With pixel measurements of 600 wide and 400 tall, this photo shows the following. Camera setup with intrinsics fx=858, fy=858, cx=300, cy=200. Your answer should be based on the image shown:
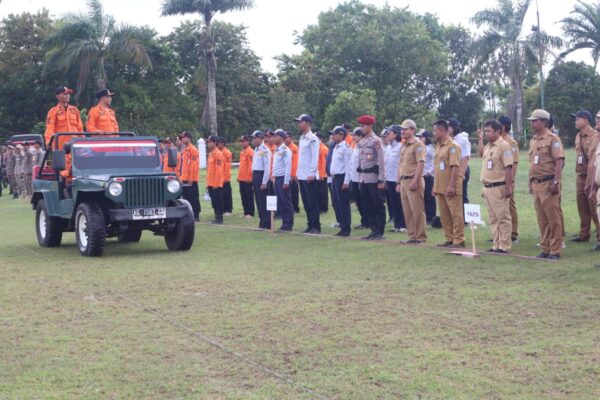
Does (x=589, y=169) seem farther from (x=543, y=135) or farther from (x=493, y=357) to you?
(x=493, y=357)

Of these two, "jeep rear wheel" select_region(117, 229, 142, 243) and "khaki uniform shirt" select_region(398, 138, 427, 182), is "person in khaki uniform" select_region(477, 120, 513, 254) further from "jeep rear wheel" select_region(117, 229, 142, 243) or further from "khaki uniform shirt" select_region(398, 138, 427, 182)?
"jeep rear wheel" select_region(117, 229, 142, 243)

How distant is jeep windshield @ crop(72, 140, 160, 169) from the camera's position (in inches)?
537

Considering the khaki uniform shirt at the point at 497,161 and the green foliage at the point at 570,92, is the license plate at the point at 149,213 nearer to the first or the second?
the khaki uniform shirt at the point at 497,161

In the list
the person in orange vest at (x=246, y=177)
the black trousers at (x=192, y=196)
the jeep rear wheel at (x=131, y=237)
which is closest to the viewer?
the jeep rear wheel at (x=131, y=237)

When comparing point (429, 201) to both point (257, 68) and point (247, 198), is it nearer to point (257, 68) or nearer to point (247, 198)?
point (247, 198)

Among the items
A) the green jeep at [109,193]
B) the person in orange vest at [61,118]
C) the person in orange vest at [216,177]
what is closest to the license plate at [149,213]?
the green jeep at [109,193]

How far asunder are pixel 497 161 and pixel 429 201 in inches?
193

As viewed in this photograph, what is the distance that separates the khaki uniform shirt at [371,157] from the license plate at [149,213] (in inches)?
137

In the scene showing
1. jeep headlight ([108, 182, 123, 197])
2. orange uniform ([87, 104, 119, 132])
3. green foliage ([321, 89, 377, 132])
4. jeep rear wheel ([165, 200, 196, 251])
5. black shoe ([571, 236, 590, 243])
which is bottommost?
black shoe ([571, 236, 590, 243])

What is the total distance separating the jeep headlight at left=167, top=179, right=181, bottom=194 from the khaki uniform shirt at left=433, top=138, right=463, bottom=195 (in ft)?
13.0

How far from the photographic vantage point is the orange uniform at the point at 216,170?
19.8 meters

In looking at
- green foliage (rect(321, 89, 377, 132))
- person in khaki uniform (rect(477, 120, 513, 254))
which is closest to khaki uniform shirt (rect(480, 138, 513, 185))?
person in khaki uniform (rect(477, 120, 513, 254))

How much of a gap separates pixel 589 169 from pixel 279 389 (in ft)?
24.1

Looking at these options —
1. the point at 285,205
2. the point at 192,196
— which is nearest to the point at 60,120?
the point at 285,205
